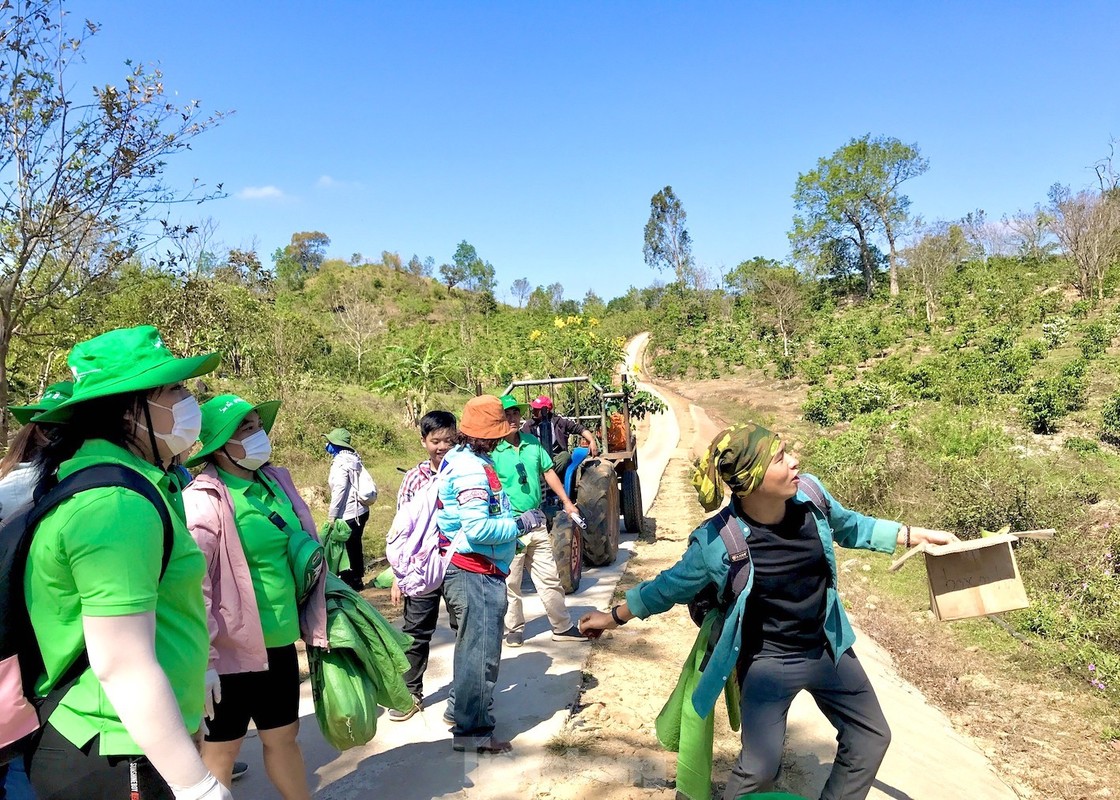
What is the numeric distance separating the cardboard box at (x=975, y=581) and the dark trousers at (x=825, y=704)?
52 centimetres

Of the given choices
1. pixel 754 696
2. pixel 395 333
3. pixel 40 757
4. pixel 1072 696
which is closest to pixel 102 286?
pixel 40 757

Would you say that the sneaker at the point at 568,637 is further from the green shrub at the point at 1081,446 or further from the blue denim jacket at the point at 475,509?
the green shrub at the point at 1081,446

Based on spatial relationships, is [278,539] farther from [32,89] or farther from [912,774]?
[32,89]

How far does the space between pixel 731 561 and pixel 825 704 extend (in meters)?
0.67

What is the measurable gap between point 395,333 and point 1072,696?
3210 centimetres

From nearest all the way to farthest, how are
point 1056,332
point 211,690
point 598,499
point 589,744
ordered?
point 211,690 → point 589,744 → point 598,499 → point 1056,332

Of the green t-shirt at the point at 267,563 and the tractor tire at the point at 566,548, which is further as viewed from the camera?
the tractor tire at the point at 566,548

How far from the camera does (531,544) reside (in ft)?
16.8

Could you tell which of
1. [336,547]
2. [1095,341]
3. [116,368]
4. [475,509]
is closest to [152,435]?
[116,368]

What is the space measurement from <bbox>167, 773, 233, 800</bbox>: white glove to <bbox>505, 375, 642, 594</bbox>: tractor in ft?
13.4

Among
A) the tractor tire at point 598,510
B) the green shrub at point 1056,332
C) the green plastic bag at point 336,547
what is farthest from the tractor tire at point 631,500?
the green shrub at point 1056,332

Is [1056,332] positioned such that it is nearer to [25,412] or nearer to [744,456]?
[744,456]

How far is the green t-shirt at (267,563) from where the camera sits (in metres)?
2.47

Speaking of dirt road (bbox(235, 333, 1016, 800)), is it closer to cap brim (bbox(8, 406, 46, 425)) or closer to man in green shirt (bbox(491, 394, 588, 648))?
man in green shirt (bbox(491, 394, 588, 648))
